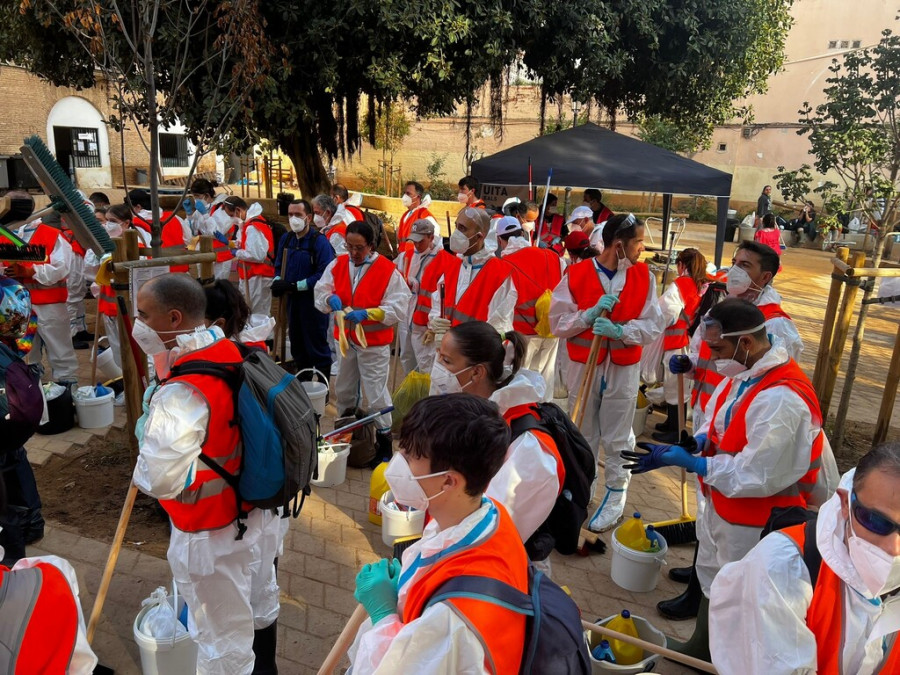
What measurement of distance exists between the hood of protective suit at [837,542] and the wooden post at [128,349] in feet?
13.6

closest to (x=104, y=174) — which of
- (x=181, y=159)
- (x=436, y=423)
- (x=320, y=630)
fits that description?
(x=181, y=159)

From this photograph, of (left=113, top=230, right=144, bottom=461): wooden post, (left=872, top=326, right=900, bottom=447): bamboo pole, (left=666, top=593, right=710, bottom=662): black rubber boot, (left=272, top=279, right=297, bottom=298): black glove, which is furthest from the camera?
(left=272, top=279, right=297, bottom=298): black glove

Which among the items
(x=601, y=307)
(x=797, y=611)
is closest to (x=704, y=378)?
(x=601, y=307)

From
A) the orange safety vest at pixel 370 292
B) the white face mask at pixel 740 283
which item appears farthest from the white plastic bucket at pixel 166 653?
the white face mask at pixel 740 283

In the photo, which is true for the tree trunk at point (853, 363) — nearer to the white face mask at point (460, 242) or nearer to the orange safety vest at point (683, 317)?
the orange safety vest at point (683, 317)

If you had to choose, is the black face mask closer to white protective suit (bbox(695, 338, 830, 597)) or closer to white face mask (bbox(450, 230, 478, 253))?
white face mask (bbox(450, 230, 478, 253))

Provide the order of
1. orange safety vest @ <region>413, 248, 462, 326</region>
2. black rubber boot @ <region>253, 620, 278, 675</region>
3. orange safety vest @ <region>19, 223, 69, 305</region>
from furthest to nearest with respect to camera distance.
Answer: orange safety vest @ <region>19, 223, 69, 305</region>
orange safety vest @ <region>413, 248, 462, 326</region>
black rubber boot @ <region>253, 620, 278, 675</region>

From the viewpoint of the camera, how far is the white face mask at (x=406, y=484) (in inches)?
82.4

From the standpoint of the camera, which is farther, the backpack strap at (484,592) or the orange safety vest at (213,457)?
the orange safety vest at (213,457)

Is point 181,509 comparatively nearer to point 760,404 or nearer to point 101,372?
point 760,404

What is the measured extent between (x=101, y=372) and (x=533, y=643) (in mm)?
8030

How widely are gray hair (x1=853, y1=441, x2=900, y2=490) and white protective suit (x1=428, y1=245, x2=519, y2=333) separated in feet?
14.1

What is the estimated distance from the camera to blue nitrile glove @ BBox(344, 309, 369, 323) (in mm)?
6426

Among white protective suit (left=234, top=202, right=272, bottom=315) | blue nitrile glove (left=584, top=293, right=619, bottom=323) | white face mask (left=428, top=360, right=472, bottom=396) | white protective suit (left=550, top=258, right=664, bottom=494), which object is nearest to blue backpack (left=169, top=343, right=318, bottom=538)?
white face mask (left=428, top=360, right=472, bottom=396)
